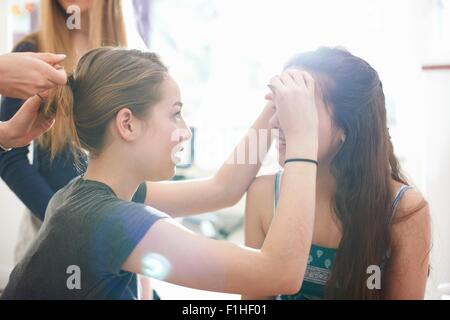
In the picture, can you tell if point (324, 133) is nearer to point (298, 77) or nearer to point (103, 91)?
point (298, 77)

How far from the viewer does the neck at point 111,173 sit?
678mm

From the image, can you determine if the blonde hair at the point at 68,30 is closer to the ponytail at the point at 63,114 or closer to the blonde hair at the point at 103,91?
the ponytail at the point at 63,114

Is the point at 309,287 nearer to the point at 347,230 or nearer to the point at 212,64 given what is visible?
the point at 347,230

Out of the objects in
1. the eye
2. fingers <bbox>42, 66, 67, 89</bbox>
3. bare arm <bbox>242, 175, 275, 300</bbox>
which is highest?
fingers <bbox>42, 66, 67, 89</bbox>

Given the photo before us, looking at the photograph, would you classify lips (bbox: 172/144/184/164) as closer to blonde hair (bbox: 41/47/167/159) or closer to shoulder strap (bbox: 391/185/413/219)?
blonde hair (bbox: 41/47/167/159)

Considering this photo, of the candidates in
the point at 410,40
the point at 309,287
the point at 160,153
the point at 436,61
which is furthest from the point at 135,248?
the point at 410,40

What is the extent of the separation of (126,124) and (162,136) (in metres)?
0.06

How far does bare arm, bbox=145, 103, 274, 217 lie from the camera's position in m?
0.86

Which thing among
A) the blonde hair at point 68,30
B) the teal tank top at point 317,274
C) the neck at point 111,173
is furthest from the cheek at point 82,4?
the teal tank top at point 317,274

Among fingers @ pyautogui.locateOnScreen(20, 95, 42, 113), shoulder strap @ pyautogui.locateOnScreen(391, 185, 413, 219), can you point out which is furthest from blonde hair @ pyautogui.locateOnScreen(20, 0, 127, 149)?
shoulder strap @ pyautogui.locateOnScreen(391, 185, 413, 219)

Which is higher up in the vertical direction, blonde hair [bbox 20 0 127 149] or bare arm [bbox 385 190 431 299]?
blonde hair [bbox 20 0 127 149]

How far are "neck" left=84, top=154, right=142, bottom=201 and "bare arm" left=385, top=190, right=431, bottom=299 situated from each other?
437 mm

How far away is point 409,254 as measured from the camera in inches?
28.8

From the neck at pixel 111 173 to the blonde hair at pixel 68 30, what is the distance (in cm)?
19
